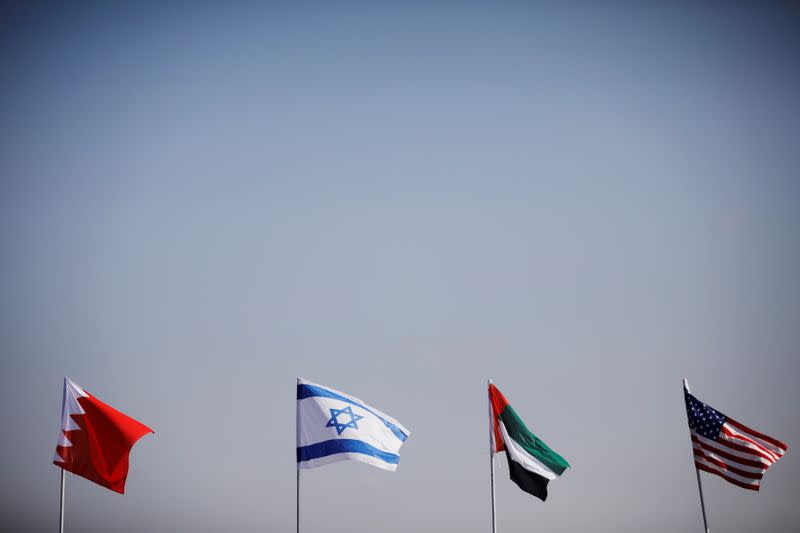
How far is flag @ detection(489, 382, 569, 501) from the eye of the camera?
3725cm

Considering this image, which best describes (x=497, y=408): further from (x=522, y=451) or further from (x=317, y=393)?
(x=317, y=393)

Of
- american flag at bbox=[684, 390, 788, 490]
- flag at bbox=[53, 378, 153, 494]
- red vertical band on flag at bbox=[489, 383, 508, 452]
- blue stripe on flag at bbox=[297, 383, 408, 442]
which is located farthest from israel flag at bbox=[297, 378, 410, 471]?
american flag at bbox=[684, 390, 788, 490]

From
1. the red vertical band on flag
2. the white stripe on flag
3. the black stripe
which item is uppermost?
the red vertical band on flag

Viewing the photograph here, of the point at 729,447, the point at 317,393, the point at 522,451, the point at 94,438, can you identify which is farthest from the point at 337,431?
the point at 729,447

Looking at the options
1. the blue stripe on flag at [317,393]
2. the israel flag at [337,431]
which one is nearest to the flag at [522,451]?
the israel flag at [337,431]

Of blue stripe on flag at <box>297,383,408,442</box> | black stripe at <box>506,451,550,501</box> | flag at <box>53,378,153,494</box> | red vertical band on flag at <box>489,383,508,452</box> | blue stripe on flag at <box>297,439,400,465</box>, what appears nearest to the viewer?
flag at <box>53,378,153,494</box>

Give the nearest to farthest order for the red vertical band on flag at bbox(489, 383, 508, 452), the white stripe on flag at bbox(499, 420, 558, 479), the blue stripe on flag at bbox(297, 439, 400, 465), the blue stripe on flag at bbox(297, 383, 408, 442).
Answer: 1. the blue stripe on flag at bbox(297, 439, 400, 465)
2. the blue stripe on flag at bbox(297, 383, 408, 442)
3. the white stripe on flag at bbox(499, 420, 558, 479)
4. the red vertical band on flag at bbox(489, 383, 508, 452)

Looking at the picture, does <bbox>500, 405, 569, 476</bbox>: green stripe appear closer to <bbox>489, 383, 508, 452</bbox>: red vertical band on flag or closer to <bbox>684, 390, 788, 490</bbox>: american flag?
<bbox>489, 383, 508, 452</bbox>: red vertical band on flag

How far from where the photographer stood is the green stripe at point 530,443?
37.3m

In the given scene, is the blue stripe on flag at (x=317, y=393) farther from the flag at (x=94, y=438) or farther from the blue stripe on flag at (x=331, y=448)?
the flag at (x=94, y=438)

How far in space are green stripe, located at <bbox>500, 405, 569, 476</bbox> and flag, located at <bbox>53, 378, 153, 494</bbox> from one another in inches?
527

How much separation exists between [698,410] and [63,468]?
923 inches

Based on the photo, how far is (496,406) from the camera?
38.3 m

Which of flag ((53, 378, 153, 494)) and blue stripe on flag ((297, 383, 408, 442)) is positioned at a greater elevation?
blue stripe on flag ((297, 383, 408, 442))
